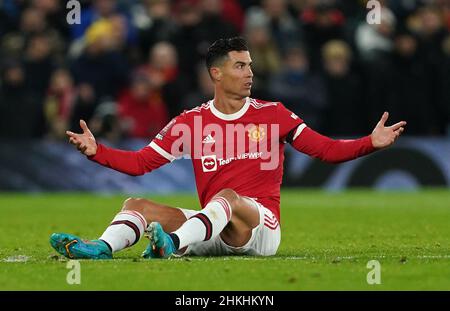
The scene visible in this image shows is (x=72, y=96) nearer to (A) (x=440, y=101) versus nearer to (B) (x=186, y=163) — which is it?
(B) (x=186, y=163)

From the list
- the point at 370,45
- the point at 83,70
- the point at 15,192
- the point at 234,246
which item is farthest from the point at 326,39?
the point at 234,246

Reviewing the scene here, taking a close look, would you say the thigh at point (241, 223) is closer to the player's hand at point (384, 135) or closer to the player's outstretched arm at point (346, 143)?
the player's outstretched arm at point (346, 143)

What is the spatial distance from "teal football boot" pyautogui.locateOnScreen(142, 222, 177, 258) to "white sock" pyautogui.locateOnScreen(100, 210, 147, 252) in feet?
0.59

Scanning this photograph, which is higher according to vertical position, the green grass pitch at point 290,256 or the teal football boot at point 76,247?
the teal football boot at point 76,247

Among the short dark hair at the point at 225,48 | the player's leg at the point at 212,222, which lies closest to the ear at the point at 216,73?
the short dark hair at the point at 225,48

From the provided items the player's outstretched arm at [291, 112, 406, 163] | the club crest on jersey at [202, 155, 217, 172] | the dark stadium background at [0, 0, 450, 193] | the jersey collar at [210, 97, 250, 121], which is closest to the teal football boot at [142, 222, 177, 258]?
the club crest on jersey at [202, 155, 217, 172]

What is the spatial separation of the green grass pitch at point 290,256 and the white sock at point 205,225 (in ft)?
0.64

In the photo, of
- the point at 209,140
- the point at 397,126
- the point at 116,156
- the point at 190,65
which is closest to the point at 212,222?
the point at 209,140

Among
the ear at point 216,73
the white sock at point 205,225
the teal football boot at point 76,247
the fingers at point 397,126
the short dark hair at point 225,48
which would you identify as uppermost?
the short dark hair at point 225,48

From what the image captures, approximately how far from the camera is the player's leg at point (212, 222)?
30.3 ft

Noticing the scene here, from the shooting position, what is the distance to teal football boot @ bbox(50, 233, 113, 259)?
30.1 ft

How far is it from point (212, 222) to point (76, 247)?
107 centimetres

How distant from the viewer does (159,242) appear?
916 centimetres
